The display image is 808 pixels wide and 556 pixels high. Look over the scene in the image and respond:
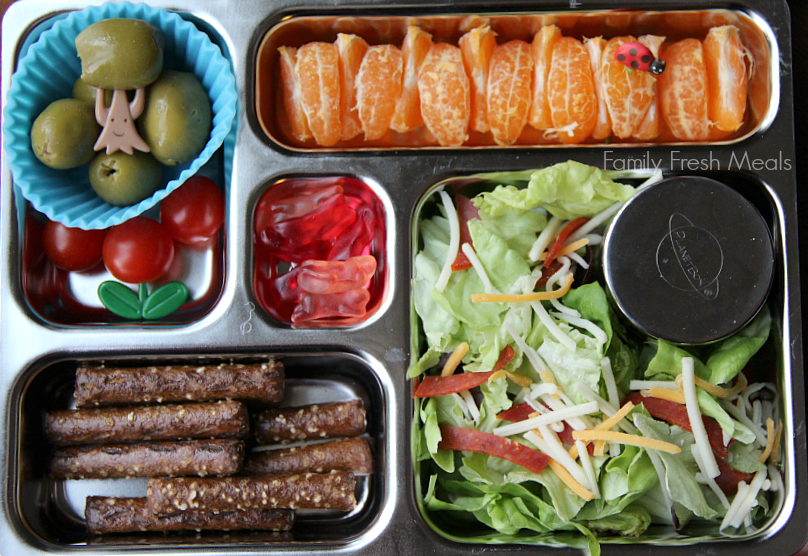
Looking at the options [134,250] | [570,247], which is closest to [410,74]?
[570,247]

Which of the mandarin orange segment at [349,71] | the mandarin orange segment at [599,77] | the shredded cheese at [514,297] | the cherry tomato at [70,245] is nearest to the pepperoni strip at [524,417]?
the shredded cheese at [514,297]

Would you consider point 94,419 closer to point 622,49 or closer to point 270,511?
point 270,511

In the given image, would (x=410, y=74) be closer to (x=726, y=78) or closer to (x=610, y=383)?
(x=726, y=78)

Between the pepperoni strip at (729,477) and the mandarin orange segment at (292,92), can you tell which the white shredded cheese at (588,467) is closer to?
the pepperoni strip at (729,477)

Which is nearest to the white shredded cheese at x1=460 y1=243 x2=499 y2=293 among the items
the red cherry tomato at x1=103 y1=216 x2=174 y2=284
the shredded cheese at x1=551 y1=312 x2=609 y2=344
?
the shredded cheese at x1=551 y1=312 x2=609 y2=344

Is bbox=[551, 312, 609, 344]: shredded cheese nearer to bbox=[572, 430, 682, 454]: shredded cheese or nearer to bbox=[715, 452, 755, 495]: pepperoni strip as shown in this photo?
bbox=[572, 430, 682, 454]: shredded cheese

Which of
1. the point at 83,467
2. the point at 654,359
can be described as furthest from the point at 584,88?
the point at 83,467

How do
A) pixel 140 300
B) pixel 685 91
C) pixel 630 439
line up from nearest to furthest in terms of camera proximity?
pixel 630 439 → pixel 685 91 → pixel 140 300
